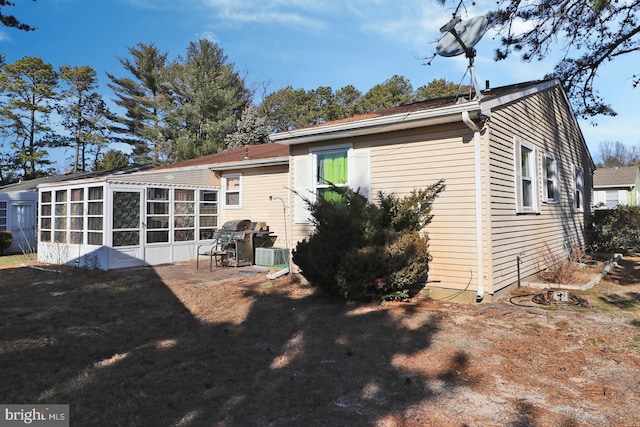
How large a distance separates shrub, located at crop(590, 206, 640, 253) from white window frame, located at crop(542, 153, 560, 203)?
437cm

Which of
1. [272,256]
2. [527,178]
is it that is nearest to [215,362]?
[272,256]

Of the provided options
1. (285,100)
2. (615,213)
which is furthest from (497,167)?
(285,100)

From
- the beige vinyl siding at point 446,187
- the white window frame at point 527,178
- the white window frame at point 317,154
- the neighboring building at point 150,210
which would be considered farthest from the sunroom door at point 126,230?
the white window frame at point 527,178

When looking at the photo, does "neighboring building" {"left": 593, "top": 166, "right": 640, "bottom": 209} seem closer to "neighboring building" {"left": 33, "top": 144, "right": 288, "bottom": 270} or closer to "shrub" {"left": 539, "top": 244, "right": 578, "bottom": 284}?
"shrub" {"left": 539, "top": 244, "right": 578, "bottom": 284}

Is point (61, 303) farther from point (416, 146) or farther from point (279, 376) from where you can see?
point (416, 146)

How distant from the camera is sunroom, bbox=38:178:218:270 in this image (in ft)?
32.4

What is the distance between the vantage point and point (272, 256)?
1011 centimetres

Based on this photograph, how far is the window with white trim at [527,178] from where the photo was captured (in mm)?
7071

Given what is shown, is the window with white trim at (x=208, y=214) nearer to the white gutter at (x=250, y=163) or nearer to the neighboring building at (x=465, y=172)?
the white gutter at (x=250, y=163)

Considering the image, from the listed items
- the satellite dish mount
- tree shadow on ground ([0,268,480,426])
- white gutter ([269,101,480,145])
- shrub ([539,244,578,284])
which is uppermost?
the satellite dish mount

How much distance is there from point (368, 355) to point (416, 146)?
387 centimetres

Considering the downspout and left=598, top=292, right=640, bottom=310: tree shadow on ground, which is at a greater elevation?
the downspout

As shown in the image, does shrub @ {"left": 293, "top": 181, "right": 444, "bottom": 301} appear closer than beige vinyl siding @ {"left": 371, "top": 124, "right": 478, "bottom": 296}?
Yes

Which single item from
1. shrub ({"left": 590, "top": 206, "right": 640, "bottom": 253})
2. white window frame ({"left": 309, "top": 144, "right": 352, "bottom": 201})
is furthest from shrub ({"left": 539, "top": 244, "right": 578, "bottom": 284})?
shrub ({"left": 590, "top": 206, "right": 640, "bottom": 253})
